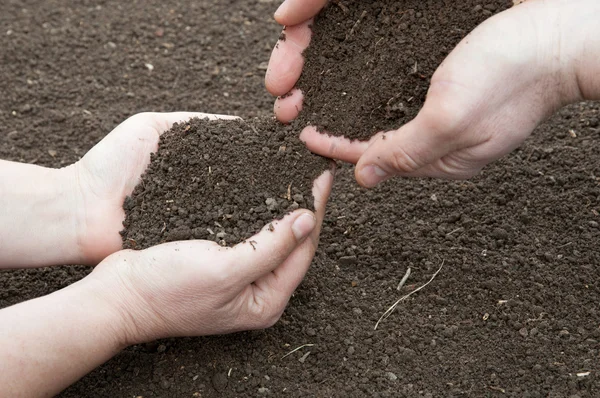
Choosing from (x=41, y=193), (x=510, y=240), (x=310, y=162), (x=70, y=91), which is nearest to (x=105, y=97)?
(x=70, y=91)

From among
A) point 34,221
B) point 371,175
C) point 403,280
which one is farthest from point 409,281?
point 34,221

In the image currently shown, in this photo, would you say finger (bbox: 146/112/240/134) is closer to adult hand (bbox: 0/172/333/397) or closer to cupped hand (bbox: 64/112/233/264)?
cupped hand (bbox: 64/112/233/264)

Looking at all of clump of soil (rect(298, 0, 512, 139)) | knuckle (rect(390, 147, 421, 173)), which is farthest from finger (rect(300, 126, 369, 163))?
knuckle (rect(390, 147, 421, 173))

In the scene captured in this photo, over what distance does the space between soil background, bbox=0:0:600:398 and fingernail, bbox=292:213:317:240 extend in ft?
1.15

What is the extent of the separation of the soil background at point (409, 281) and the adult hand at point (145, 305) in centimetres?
16

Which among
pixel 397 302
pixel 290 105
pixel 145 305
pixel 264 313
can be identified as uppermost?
pixel 290 105

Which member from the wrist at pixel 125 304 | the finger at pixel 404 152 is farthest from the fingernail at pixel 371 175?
the wrist at pixel 125 304

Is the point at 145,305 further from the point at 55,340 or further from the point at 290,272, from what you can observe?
the point at 290,272

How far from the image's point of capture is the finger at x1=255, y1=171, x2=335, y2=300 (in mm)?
2012

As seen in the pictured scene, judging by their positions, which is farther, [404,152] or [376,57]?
[376,57]

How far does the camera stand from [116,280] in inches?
75.9

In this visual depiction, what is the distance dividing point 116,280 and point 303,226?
21.8 inches

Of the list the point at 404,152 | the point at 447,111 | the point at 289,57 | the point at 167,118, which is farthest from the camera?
the point at 167,118

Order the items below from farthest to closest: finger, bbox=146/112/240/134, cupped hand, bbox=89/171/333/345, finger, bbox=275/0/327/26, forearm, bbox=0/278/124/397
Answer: finger, bbox=146/112/240/134, finger, bbox=275/0/327/26, cupped hand, bbox=89/171/333/345, forearm, bbox=0/278/124/397
